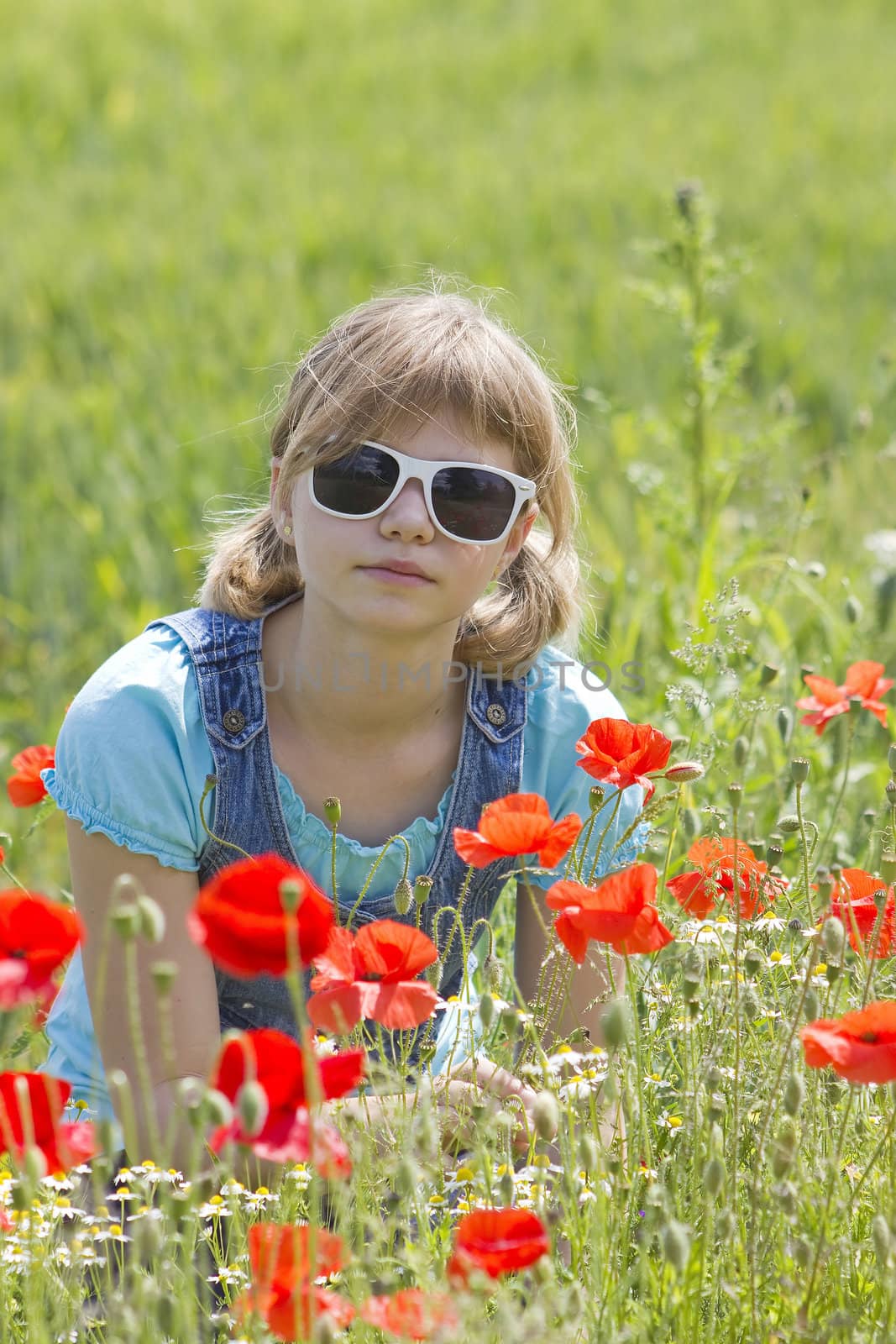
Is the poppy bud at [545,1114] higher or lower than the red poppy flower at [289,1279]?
higher

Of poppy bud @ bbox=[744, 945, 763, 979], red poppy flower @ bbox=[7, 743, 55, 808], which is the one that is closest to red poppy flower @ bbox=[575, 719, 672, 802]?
poppy bud @ bbox=[744, 945, 763, 979]

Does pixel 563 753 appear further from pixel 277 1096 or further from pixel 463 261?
pixel 463 261

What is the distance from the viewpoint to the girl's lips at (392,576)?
1.85 metres

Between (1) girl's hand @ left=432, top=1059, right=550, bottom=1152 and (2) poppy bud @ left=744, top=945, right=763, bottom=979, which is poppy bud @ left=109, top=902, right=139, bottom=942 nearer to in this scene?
(1) girl's hand @ left=432, top=1059, right=550, bottom=1152

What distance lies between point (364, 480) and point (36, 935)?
898 mm

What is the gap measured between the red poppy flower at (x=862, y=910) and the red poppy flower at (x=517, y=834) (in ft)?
0.85

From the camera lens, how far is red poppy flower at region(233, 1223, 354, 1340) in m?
1.06

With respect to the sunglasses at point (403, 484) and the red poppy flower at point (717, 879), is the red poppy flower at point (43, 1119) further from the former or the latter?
the sunglasses at point (403, 484)

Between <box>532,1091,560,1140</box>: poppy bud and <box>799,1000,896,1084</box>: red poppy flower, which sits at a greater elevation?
<box>799,1000,896,1084</box>: red poppy flower

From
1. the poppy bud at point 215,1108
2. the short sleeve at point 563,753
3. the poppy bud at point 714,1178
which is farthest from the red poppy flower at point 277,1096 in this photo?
the short sleeve at point 563,753

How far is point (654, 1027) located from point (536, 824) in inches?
14.8

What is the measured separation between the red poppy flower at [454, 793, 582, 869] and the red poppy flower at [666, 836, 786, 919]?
0.20m

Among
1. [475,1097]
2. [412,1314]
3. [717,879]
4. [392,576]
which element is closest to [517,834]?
[475,1097]

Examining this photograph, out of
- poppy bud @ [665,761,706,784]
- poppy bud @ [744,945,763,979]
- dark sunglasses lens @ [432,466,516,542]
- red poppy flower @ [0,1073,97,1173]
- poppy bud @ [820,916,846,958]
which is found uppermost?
dark sunglasses lens @ [432,466,516,542]
